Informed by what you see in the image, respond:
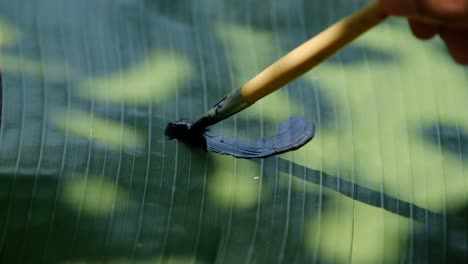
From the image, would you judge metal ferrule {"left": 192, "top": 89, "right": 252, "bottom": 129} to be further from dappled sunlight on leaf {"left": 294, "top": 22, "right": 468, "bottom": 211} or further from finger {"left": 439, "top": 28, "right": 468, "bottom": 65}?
finger {"left": 439, "top": 28, "right": 468, "bottom": 65}

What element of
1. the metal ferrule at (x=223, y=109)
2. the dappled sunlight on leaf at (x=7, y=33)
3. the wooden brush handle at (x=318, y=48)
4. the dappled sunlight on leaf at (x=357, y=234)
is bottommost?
the dappled sunlight on leaf at (x=357, y=234)

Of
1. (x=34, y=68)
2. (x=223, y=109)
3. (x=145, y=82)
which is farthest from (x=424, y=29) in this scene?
(x=34, y=68)

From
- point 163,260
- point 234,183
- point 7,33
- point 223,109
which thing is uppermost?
point 7,33

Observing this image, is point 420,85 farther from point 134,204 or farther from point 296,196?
point 134,204

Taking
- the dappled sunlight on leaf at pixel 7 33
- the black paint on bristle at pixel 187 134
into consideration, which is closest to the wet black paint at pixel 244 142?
the black paint on bristle at pixel 187 134

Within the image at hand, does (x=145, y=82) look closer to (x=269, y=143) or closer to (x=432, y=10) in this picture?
(x=269, y=143)

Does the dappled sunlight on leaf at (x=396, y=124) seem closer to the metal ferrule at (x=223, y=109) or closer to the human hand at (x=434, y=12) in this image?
the metal ferrule at (x=223, y=109)

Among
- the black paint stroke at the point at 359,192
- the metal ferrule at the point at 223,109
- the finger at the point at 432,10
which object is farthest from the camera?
the black paint stroke at the point at 359,192
